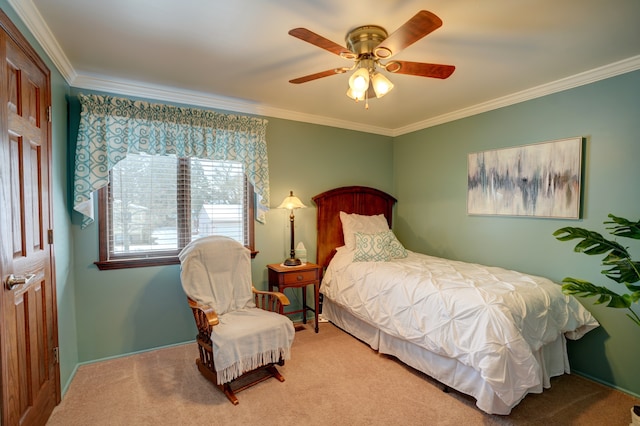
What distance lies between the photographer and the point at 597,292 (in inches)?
69.9

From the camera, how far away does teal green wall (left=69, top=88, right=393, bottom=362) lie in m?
2.80

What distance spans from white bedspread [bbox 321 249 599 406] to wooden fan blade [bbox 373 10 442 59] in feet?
5.70

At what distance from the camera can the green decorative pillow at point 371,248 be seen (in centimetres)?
348

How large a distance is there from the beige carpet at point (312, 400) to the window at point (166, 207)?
1.01m

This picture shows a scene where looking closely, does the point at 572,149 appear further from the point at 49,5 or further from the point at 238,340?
the point at 49,5

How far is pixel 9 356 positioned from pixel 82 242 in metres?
1.42

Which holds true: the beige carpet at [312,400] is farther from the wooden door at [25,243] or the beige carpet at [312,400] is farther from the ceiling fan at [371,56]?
the ceiling fan at [371,56]

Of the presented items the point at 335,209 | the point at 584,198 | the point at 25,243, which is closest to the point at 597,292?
the point at 584,198

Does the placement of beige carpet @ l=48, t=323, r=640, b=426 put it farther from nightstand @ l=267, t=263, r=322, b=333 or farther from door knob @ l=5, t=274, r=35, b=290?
door knob @ l=5, t=274, r=35, b=290

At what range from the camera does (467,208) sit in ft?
11.9

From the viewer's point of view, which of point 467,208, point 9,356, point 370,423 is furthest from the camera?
point 467,208

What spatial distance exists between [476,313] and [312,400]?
133 centimetres

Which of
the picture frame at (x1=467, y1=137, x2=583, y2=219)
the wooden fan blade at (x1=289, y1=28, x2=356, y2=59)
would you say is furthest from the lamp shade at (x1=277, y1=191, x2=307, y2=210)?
the picture frame at (x1=467, y1=137, x2=583, y2=219)

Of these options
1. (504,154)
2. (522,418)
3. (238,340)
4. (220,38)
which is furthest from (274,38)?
(522,418)
